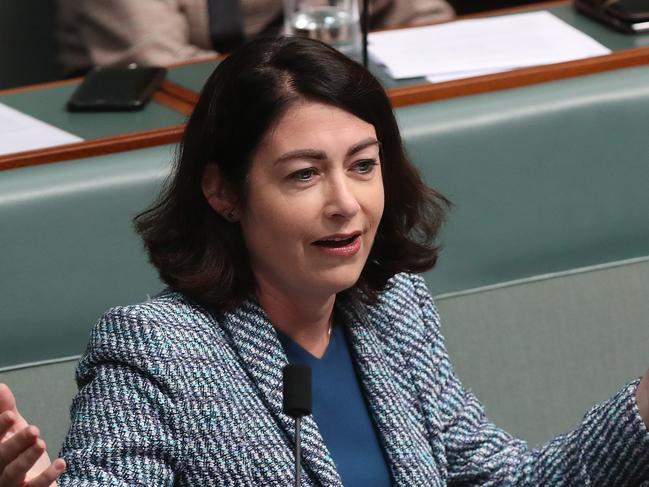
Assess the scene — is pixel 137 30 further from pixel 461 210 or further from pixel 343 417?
pixel 343 417

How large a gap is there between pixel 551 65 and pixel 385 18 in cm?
73

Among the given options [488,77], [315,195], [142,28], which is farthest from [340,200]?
[142,28]

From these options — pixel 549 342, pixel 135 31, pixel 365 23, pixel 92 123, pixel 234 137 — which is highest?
pixel 234 137

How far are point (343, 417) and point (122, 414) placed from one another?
0.83ft

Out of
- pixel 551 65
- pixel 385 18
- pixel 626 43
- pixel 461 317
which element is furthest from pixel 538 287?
pixel 385 18

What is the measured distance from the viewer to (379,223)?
1460mm

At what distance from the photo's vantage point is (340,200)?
1296 millimetres

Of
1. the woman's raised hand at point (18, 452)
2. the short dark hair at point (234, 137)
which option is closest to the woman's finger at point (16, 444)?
the woman's raised hand at point (18, 452)

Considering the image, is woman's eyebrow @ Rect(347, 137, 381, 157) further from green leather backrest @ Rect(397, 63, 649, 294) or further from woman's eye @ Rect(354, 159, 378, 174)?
green leather backrest @ Rect(397, 63, 649, 294)

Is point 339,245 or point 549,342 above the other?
point 339,245

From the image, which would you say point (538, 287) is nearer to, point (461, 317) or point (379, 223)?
point (461, 317)

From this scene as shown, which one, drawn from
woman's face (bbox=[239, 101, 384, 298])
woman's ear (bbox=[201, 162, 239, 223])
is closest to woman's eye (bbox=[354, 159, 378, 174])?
woman's face (bbox=[239, 101, 384, 298])

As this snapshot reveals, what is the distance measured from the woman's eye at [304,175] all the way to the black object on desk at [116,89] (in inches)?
Result: 24.4

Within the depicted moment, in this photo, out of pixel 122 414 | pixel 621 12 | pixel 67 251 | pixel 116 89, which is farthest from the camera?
pixel 621 12
